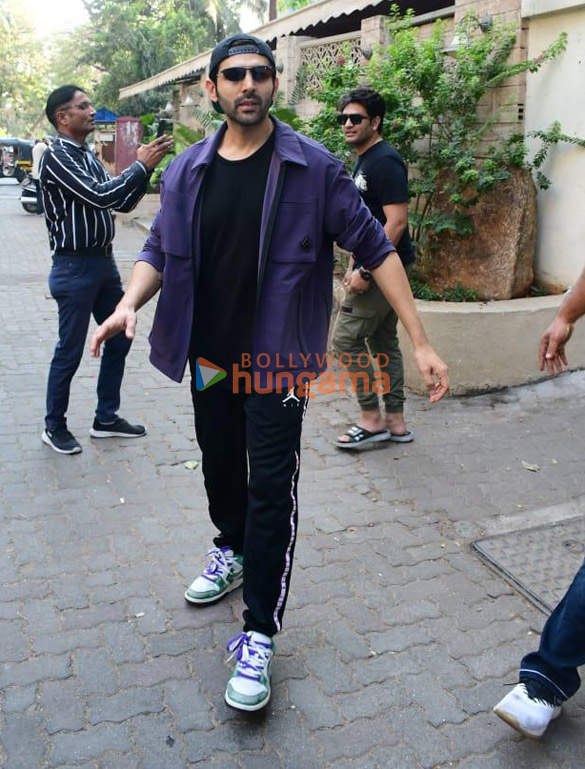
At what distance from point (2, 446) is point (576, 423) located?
3.62 metres

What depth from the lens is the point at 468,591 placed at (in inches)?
130

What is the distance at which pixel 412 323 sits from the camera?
2.64 meters

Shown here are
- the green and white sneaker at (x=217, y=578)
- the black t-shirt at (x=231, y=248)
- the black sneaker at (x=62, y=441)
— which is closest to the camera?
the black t-shirt at (x=231, y=248)

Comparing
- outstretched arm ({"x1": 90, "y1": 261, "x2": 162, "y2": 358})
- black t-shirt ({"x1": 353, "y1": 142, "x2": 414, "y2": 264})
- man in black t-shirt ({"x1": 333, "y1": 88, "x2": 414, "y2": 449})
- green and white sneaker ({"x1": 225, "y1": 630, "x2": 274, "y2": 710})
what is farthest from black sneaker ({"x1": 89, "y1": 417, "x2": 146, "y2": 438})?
green and white sneaker ({"x1": 225, "y1": 630, "x2": 274, "y2": 710})

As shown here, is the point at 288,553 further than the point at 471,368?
No

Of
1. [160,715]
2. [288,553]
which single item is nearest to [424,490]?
[288,553]

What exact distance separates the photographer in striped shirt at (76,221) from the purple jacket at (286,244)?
5.38 feet

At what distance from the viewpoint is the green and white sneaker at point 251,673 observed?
8.33 ft

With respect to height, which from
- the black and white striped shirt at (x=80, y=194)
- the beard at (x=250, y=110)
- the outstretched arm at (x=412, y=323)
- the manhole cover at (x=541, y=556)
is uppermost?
the beard at (x=250, y=110)

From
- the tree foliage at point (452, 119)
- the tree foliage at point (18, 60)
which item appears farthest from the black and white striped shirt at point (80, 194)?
the tree foliage at point (18, 60)

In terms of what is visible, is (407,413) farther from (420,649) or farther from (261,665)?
(261,665)

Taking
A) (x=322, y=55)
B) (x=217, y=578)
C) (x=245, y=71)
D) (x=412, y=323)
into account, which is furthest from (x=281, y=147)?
(x=322, y=55)

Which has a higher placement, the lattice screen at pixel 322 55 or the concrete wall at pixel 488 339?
the lattice screen at pixel 322 55

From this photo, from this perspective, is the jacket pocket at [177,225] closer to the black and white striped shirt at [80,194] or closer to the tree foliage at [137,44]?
the black and white striped shirt at [80,194]
